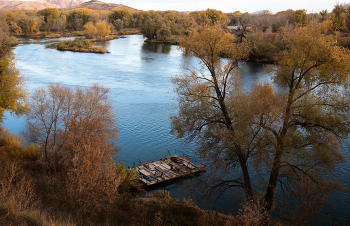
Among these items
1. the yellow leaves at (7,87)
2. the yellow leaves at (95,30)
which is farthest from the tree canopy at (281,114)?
the yellow leaves at (95,30)

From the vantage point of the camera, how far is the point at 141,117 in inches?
1128

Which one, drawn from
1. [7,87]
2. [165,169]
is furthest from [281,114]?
[7,87]

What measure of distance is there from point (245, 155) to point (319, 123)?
421cm

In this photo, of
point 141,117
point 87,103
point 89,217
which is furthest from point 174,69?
point 89,217

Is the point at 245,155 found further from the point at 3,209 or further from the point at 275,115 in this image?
the point at 3,209

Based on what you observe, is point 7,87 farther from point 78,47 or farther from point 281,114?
point 78,47

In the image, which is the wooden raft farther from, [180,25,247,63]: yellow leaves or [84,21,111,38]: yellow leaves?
[84,21,111,38]: yellow leaves

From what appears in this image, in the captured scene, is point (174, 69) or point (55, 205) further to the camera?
point (174, 69)

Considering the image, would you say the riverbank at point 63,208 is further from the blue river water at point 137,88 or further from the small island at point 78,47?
the small island at point 78,47

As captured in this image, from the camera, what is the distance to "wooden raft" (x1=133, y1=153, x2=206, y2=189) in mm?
18344

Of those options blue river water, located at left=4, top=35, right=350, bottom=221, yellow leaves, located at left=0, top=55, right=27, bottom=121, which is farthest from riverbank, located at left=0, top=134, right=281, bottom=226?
yellow leaves, located at left=0, top=55, right=27, bottom=121

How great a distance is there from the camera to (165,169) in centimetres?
1944

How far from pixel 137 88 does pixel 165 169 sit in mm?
20509

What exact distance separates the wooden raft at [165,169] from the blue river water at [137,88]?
0.79m
